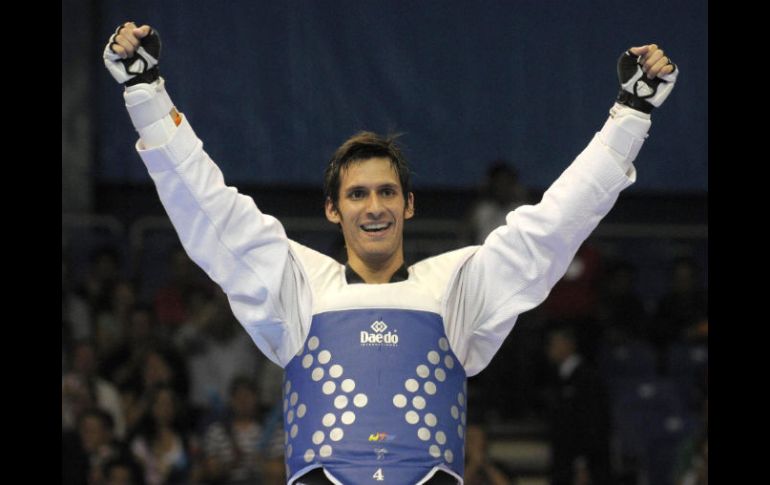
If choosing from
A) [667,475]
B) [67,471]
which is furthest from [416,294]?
[667,475]

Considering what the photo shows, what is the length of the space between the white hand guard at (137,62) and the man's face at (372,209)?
2.51ft

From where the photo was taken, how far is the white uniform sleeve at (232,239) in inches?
180

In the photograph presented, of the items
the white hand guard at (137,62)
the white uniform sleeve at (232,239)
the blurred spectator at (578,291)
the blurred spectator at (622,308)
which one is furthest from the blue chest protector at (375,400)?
the blurred spectator at (622,308)

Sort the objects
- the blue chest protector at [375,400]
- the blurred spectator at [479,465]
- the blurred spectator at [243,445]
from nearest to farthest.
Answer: the blue chest protector at [375,400], the blurred spectator at [479,465], the blurred spectator at [243,445]

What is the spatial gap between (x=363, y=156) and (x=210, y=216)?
60 centimetres

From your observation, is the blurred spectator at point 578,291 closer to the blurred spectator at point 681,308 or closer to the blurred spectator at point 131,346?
the blurred spectator at point 681,308

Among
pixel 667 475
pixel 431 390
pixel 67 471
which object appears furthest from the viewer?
pixel 667 475

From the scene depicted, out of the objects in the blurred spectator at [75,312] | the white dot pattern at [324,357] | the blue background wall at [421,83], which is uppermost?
the blue background wall at [421,83]

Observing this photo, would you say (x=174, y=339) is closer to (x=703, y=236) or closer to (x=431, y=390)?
(x=703, y=236)

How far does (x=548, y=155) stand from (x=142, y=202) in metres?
3.39

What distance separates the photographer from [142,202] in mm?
11766

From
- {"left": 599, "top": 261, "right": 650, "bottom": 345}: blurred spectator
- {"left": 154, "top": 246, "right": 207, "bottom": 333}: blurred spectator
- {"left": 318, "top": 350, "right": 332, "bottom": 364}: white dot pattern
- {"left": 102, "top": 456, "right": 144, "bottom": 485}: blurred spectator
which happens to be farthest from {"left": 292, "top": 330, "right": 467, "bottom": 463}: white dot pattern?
{"left": 599, "top": 261, "right": 650, "bottom": 345}: blurred spectator

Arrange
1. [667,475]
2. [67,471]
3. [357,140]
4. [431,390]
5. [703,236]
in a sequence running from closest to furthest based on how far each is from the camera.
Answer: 1. [431,390]
2. [357,140]
3. [67,471]
4. [667,475]
5. [703,236]

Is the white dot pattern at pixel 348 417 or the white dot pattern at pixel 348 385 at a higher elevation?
the white dot pattern at pixel 348 385
